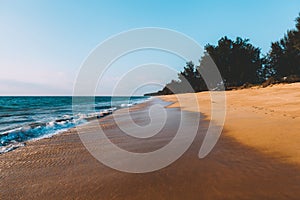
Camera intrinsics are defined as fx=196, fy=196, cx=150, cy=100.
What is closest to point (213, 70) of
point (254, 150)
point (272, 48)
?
point (272, 48)

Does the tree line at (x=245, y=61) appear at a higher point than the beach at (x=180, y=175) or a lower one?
higher

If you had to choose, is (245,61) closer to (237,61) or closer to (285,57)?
(237,61)

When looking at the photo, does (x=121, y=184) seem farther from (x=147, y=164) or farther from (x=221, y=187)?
(x=221, y=187)

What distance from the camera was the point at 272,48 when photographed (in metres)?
41.1

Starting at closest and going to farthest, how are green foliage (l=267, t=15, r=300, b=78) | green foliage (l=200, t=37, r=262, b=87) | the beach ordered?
the beach
green foliage (l=267, t=15, r=300, b=78)
green foliage (l=200, t=37, r=262, b=87)

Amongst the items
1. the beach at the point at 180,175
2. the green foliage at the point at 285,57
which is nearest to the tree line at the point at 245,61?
the green foliage at the point at 285,57

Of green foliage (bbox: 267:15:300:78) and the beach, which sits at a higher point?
green foliage (bbox: 267:15:300:78)

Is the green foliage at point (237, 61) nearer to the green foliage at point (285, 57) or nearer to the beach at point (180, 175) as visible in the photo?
the green foliage at point (285, 57)

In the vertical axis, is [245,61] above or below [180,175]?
above

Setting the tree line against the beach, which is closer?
the beach

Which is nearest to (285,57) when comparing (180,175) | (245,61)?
→ (245,61)

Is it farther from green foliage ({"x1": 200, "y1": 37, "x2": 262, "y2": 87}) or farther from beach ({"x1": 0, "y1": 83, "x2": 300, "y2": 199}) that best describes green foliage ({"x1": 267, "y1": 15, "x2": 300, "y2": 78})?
beach ({"x1": 0, "y1": 83, "x2": 300, "y2": 199})

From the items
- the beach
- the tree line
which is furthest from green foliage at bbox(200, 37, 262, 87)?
the beach

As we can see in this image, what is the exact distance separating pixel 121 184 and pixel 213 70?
51800mm
